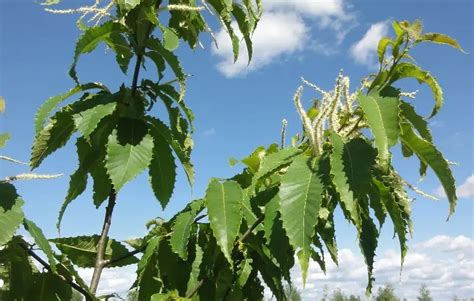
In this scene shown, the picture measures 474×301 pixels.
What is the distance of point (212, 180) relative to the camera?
6.16 feet

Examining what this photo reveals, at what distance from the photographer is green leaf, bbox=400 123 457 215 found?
148 cm

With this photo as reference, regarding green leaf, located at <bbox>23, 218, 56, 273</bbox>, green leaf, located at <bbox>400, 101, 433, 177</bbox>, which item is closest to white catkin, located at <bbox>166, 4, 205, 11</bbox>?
green leaf, located at <bbox>400, 101, 433, 177</bbox>

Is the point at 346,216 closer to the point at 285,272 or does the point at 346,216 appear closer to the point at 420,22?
the point at 285,272

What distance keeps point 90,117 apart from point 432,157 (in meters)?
1.04

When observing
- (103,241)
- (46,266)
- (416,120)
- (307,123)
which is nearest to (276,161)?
(307,123)

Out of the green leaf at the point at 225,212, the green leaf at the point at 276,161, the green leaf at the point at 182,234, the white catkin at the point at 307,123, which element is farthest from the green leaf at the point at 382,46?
the green leaf at the point at 182,234

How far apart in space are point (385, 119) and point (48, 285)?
1.32 meters

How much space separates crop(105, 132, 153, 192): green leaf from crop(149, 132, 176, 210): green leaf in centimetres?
10

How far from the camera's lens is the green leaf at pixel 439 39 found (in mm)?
1617

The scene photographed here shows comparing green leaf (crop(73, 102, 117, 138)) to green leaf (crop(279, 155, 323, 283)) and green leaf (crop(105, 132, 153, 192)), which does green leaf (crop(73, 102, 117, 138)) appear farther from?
green leaf (crop(279, 155, 323, 283))

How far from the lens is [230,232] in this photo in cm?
165

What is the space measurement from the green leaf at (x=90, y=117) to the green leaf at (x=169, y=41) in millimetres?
261

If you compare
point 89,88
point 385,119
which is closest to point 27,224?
point 89,88

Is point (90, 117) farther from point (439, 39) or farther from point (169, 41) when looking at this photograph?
point (439, 39)
